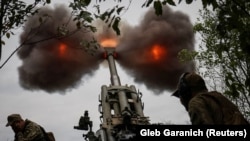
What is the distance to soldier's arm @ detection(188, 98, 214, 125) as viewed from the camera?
9.87ft

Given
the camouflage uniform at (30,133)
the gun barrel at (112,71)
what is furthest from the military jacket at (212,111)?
the gun barrel at (112,71)

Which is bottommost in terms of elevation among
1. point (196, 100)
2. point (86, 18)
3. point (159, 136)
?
point (159, 136)

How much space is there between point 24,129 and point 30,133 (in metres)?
0.15

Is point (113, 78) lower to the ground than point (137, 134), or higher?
higher

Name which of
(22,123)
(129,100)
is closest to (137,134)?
(22,123)

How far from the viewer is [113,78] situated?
14.5 meters

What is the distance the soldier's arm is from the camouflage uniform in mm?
3632

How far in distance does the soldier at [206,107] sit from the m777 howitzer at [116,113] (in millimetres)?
6479

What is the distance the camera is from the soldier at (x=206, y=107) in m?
3.06

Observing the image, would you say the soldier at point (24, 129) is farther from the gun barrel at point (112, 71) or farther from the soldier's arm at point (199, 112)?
the gun barrel at point (112, 71)

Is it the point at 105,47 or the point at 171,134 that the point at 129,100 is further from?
the point at 171,134

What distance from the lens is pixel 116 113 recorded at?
12.6 m

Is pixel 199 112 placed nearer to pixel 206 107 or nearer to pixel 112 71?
pixel 206 107

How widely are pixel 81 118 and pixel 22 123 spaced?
5.60 meters
